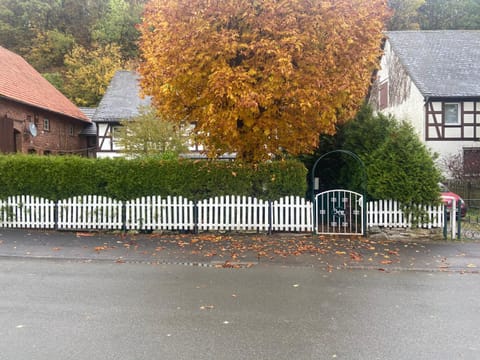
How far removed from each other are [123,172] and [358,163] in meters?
6.67

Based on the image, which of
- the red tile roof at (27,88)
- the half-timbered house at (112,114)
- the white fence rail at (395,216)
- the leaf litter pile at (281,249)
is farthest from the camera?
the half-timbered house at (112,114)

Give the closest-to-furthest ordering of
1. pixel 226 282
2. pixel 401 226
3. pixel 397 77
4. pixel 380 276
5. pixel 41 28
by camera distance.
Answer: pixel 226 282 → pixel 380 276 → pixel 401 226 → pixel 397 77 → pixel 41 28

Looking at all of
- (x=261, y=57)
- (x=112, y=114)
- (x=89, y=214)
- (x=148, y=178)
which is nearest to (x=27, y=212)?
(x=89, y=214)

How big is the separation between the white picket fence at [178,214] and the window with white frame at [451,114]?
15860 mm

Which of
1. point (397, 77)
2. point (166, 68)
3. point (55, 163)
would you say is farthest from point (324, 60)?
point (397, 77)

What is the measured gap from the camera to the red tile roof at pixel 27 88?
22.5 meters

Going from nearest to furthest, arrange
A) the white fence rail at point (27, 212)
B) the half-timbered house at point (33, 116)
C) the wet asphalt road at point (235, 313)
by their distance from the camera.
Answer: the wet asphalt road at point (235, 313), the white fence rail at point (27, 212), the half-timbered house at point (33, 116)

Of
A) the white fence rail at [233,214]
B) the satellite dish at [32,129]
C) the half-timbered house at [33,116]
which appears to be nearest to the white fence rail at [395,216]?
the white fence rail at [233,214]

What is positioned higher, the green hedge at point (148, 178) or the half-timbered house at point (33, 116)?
the half-timbered house at point (33, 116)

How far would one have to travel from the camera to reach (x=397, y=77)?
87.8 feet

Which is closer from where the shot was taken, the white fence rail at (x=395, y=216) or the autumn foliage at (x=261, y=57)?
the autumn foliage at (x=261, y=57)

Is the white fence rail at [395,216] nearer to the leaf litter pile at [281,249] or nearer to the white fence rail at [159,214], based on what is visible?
the leaf litter pile at [281,249]

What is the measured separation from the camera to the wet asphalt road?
412 centimetres

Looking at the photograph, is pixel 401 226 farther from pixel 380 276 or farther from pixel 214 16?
pixel 214 16
